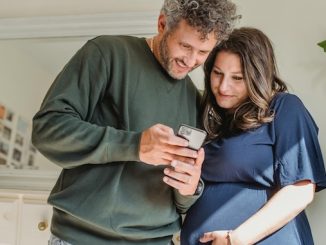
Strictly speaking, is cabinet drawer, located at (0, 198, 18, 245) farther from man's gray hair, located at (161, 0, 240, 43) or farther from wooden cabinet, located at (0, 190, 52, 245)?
man's gray hair, located at (161, 0, 240, 43)

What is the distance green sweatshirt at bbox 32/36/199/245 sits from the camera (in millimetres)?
982

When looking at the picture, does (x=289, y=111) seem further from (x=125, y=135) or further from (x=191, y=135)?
(x=125, y=135)

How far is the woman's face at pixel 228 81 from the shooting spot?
1.23 meters

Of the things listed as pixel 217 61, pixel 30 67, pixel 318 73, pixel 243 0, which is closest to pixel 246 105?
pixel 217 61

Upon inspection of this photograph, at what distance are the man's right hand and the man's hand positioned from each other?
0.07ft

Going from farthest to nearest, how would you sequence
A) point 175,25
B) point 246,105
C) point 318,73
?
1. point 318,73
2. point 246,105
3. point 175,25

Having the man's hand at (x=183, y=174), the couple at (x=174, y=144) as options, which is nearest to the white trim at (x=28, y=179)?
the couple at (x=174, y=144)

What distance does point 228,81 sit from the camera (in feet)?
4.08

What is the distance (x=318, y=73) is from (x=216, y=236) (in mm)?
834

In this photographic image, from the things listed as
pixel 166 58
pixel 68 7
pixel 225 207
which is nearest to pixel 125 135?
pixel 166 58

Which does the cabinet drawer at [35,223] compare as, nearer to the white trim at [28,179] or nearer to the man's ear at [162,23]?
the white trim at [28,179]

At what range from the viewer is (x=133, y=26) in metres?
1.78

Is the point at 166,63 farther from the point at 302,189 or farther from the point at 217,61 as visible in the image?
the point at 302,189

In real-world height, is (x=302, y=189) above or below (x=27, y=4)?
below
